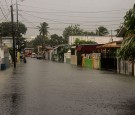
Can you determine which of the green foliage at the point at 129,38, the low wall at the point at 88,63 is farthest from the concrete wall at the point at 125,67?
the green foliage at the point at 129,38

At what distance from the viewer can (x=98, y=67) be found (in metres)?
43.9

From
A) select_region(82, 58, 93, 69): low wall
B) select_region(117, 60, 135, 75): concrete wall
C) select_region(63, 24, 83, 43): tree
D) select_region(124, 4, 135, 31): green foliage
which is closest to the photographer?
select_region(124, 4, 135, 31): green foliage

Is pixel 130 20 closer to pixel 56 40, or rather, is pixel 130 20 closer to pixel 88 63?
pixel 88 63

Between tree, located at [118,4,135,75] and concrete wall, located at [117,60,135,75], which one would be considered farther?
concrete wall, located at [117,60,135,75]

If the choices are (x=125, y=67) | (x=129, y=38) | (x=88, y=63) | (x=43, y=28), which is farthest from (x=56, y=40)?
(x=129, y=38)

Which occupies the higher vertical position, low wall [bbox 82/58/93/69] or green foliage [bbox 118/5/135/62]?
green foliage [bbox 118/5/135/62]

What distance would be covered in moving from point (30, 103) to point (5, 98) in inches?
80.9

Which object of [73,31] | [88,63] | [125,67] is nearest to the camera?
[125,67]

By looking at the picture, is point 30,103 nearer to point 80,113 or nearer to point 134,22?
point 80,113

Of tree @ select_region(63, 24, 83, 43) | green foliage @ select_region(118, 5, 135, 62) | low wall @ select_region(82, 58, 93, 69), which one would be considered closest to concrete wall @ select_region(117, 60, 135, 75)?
low wall @ select_region(82, 58, 93, 69)

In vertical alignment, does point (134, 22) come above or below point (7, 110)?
above

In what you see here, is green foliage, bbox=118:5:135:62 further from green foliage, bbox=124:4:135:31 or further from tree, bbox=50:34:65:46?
tree, bbox=50:34:65:46

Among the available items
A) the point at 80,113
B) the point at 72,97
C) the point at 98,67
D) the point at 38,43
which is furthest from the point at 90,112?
the point at 38,43

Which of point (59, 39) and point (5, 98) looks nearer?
point (5, 98)
